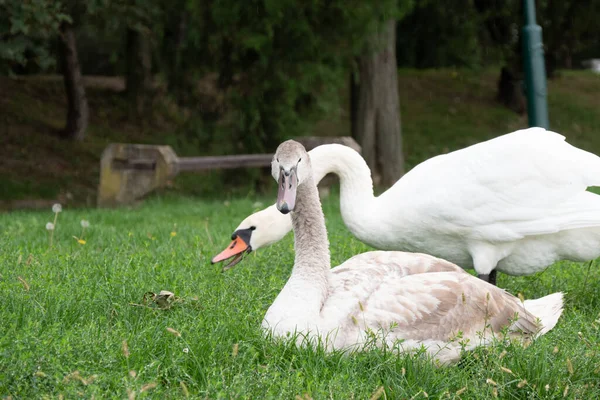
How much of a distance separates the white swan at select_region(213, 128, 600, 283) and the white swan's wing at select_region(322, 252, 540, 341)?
0.81 m

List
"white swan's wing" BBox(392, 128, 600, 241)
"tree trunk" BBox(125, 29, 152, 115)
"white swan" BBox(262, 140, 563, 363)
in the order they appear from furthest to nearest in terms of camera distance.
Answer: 1. "tree trunk" BBox(125, 29, 152, 115)
2. "white swan's wing" BBox(392, 128, 600, 241)
3. "white swan" BBox(262, 140, 563, 363)

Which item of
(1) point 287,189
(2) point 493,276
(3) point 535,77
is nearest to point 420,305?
(1) point 287,189

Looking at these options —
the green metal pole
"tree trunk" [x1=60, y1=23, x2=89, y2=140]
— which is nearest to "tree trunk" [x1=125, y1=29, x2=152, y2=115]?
"tree trunk" [x1=60, y1=23, x2=89, y2=140]

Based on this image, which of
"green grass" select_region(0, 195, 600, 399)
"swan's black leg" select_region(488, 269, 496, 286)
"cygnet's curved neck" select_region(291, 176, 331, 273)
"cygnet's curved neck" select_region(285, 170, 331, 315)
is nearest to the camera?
"green grass" select_region(0, 195, 600, 399)

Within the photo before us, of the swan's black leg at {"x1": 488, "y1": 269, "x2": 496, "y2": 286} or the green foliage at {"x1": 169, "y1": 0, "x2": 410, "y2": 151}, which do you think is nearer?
the swan's black leg at {"x1": 488, "y1": 269, "x2": 496, "y2": 286}

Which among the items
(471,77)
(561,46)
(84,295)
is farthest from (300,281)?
(471,77)

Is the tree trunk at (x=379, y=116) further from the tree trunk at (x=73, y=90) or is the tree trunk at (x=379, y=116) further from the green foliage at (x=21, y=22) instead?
the tree trunk at (x=73, y=90)

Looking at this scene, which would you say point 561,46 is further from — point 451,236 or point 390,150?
point 451,236

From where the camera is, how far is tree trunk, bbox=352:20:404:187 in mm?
13219

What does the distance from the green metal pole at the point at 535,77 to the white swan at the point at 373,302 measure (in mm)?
5255

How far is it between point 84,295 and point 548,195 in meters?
2.92

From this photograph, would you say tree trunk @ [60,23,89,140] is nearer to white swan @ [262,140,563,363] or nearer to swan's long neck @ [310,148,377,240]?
swan's long neck @ [310,148,377,240]

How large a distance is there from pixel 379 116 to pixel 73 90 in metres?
7.70

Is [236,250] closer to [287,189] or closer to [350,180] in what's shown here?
[350,180]
